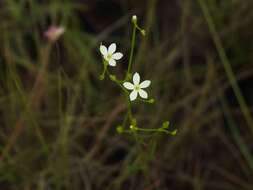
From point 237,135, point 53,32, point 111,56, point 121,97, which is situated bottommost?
point 111,56

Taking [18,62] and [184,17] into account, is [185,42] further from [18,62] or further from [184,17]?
[18,62]

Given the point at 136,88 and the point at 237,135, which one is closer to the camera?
the point at 136,88

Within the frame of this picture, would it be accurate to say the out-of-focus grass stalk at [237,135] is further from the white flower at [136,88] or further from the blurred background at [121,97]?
the white flower at [136,88]

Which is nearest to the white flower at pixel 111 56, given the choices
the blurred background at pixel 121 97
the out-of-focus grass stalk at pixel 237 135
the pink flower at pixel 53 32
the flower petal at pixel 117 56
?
the flower petal at pixel 117 56

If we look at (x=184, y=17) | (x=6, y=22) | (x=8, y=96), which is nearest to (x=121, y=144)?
(x=8, y=96)

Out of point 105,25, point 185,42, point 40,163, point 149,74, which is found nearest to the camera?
point 40,163

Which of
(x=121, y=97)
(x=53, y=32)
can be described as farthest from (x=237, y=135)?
(x=53, y=32)

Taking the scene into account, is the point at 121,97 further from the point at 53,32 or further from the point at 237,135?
the point at 237,135

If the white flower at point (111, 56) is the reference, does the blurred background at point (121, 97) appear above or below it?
above
